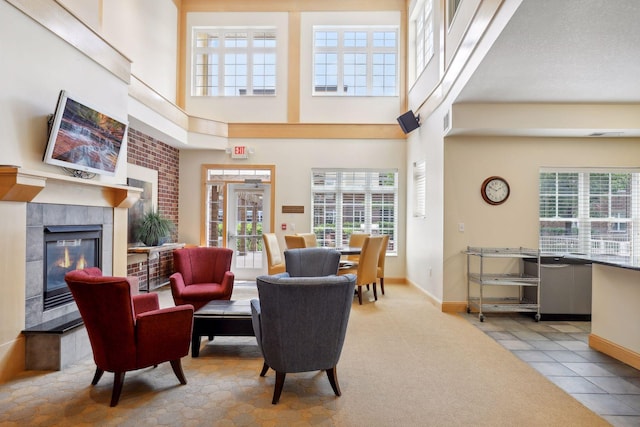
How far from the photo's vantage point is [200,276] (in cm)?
491

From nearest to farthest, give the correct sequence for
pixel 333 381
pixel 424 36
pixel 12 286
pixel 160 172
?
pixel 333 381 → pixel 12 286 → pixel 424 36 → pixel 160 172

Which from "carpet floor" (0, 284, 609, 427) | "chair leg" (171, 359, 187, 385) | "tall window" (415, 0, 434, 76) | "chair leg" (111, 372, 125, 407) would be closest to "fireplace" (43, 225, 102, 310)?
"carpet floor" (0, 284, 609, 427)

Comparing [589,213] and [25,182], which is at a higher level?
[25,182]

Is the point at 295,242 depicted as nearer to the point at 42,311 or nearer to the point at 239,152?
the point at 239,152

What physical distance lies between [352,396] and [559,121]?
4383 mm

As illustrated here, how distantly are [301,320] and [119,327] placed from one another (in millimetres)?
1315

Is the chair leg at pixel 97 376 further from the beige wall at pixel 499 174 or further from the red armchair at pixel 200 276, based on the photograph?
the beige wall at pixel 499 174

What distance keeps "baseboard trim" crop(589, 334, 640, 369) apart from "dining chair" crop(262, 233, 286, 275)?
13.9 feet

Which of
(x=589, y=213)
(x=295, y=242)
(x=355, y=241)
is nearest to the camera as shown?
(x=589, y=213)

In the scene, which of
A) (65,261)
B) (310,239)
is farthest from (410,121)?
(65,261)

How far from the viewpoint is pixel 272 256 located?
6.50m

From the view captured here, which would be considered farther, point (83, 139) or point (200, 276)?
point (200, 276)

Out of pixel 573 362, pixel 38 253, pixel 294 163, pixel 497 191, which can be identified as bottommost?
pixel 573 362

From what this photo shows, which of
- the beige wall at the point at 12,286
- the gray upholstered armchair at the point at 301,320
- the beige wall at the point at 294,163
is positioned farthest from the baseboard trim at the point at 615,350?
the beige wall at the point at 12,286
